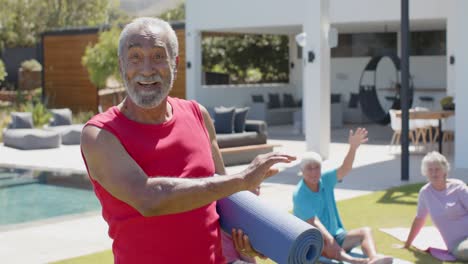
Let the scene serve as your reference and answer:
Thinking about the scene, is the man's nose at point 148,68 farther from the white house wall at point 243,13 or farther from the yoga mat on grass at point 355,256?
the white house wall at point 243,13

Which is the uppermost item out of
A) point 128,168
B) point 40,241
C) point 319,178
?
point 128,168

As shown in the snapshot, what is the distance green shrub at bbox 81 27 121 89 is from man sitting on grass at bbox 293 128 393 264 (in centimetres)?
1530

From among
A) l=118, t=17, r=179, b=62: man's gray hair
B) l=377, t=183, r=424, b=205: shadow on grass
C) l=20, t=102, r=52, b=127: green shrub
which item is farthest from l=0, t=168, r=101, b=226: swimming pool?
l=118, t=17, r=179, b=62: man's gray hair

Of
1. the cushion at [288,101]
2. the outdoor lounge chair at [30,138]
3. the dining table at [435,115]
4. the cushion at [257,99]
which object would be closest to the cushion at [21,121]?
the outdoor lounge chair at [30,138]

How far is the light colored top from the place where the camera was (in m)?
6.34

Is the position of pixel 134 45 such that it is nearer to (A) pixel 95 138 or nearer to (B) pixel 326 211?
(A) pixel 95 138

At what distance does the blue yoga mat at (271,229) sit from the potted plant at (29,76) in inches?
1227

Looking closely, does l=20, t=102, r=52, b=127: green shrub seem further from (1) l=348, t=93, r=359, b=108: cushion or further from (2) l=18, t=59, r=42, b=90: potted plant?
(2) l=18, t=59, r=42, b=90: potted plant

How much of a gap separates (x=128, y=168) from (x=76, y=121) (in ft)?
64.1

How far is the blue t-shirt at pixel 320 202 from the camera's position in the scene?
5879mm

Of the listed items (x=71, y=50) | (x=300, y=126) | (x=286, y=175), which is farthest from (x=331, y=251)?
(x=71, y=50)

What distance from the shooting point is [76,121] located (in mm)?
21328

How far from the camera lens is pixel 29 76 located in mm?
32750

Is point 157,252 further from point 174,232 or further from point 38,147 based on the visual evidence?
point 38,147
